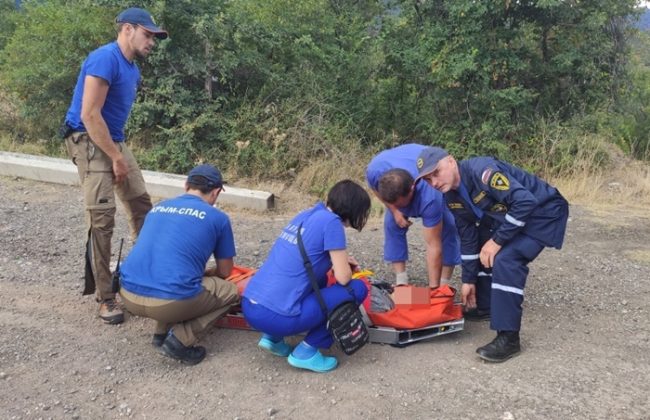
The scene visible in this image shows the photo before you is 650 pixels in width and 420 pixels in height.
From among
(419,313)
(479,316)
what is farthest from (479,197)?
(479,316)

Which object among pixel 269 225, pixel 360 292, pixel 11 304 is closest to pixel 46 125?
pixel 269 225

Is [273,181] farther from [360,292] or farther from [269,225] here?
[360,292]

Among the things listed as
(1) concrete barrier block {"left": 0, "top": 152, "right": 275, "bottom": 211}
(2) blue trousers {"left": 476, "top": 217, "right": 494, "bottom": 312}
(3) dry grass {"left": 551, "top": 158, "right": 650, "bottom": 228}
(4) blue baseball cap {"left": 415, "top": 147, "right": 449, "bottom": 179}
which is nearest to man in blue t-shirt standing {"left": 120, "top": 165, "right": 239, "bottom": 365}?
(4) blue baseball cap {"left": 415, "top": 147, "right": 449, "bottom": 179}

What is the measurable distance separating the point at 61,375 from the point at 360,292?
5.77 feet

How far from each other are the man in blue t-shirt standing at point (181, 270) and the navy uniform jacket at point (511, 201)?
152 centimetres

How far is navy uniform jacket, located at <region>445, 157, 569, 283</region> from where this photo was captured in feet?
11.4

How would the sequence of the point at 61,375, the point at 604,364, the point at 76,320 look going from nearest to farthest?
the point at 61,375
the point at 604,364
the point at 76,320

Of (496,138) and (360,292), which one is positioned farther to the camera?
(496,138)

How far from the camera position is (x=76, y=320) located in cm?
404

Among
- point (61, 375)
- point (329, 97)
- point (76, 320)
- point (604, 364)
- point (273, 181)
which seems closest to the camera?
point (61, 375)

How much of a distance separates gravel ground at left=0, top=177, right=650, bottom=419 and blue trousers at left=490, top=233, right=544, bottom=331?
264 mm

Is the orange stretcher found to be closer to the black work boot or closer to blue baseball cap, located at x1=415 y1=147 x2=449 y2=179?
the black work boot

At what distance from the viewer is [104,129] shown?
12.5ft

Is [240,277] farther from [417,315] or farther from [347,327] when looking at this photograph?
[417,315]
